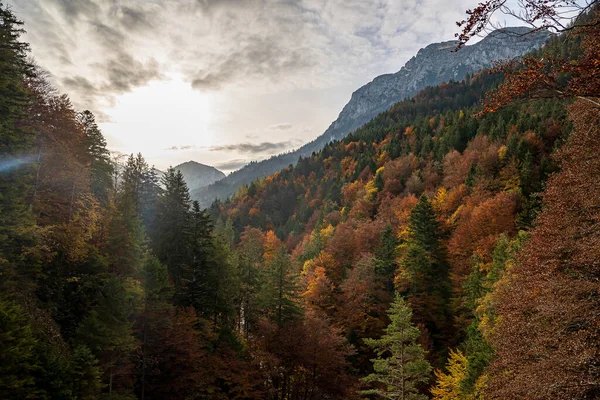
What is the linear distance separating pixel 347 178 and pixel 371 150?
Result: 15966mm

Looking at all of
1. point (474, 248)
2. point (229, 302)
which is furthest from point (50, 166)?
point (474, 248)

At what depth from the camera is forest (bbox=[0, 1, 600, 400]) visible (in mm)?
10391

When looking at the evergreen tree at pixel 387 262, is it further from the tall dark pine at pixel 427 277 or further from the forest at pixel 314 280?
the tall dark pine at pixel 427 277

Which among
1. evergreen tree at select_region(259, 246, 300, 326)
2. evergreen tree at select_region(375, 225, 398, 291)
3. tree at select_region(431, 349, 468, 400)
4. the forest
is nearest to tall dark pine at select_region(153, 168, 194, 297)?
the forest

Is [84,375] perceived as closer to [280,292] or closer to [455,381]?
[280,292]

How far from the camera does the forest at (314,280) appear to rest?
10.4 metres

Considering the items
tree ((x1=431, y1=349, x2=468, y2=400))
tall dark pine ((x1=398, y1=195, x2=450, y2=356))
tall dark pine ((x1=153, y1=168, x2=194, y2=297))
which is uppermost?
tall dark pine ((x1=153, y1=168, x2=194, y2=297))

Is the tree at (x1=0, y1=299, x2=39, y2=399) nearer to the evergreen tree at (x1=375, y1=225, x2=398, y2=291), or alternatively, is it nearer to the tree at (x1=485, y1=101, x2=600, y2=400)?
the tree at (x1=485, y1=101, x2=600, y2=400)

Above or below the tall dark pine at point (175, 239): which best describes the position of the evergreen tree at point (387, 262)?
below

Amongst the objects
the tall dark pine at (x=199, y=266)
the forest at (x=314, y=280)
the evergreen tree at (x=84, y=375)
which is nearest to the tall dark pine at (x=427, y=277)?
the forest at (x=314, y=280)

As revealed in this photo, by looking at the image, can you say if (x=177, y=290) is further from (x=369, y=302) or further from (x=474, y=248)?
(x=474, y=248)

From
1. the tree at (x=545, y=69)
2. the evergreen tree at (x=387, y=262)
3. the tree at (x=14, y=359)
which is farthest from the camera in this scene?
the evergreen tree at (x=387, y=262)

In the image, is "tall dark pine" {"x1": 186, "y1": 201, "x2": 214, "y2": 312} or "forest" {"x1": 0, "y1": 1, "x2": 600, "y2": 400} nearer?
"forest" {"x1": 0, "y1": 1, "x2": 600, "y2": 400}

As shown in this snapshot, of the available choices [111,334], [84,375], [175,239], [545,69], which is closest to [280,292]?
[175,239]
